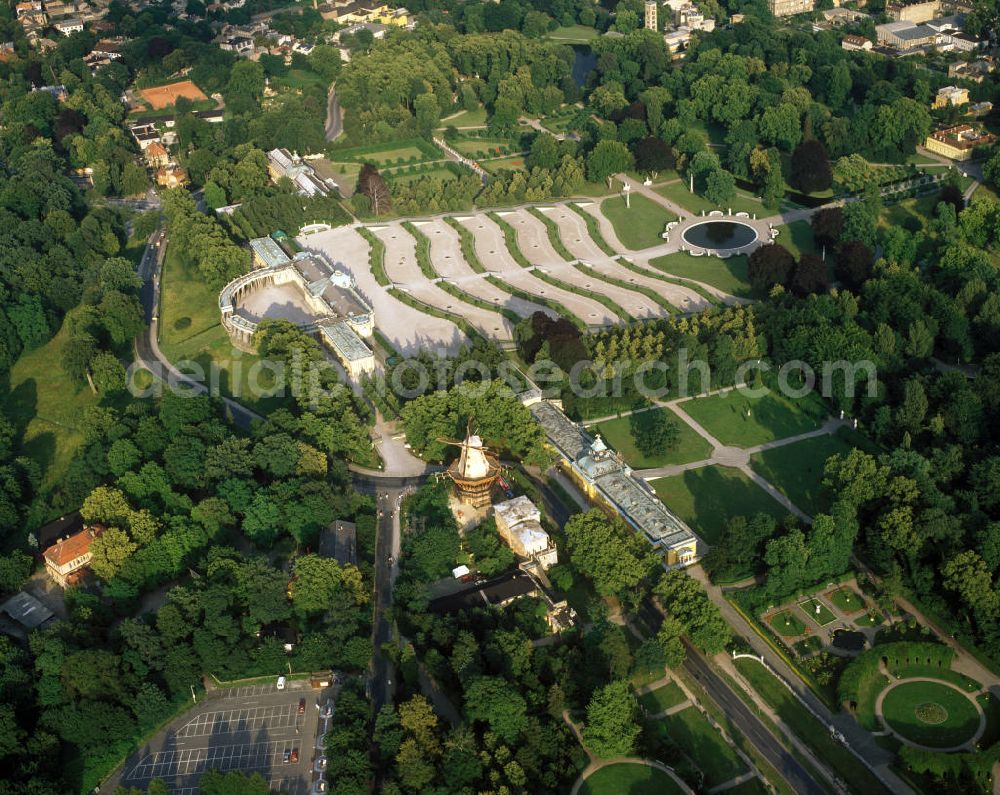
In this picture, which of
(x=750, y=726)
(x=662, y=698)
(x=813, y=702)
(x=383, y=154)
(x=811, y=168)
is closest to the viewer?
(x=750, y=726)

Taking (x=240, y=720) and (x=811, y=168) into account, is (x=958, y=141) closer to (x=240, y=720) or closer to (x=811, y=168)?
(x=811, y=168)

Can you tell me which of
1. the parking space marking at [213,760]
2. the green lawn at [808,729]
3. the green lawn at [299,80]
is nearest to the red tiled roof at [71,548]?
the parking space marking at [213,760]

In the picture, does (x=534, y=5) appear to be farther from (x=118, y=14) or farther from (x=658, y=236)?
(x=658, y=236)

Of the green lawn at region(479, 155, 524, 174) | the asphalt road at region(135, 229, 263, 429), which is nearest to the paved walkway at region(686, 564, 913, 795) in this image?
the asphalt road at region(135, 229, 263, 429)

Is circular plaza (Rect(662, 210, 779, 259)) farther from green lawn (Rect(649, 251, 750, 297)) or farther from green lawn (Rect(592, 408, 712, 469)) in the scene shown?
green lawn (Rect(592, 408, 712, 469))

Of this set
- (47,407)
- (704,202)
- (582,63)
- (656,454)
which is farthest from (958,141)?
(47,407)

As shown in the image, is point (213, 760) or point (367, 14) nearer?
point (213, 760)

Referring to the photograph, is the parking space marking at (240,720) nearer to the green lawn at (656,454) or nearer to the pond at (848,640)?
the green lawn at (656,454)

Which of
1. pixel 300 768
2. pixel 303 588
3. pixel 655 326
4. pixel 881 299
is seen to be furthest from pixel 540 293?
pixel 300 768
